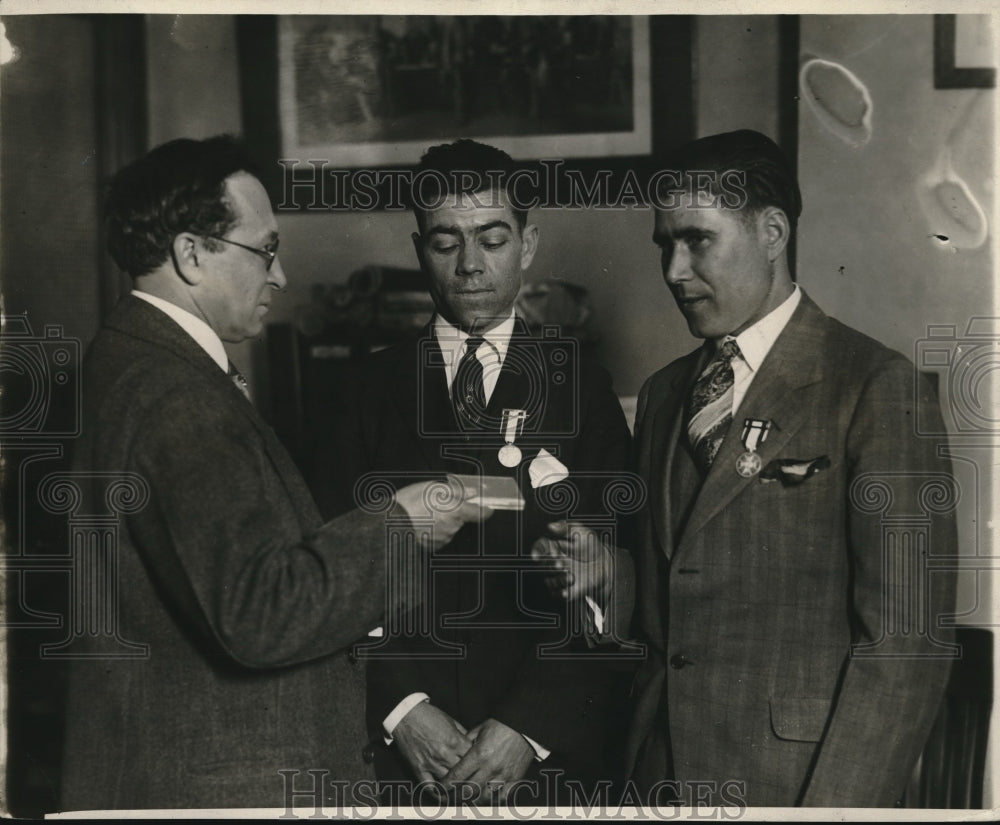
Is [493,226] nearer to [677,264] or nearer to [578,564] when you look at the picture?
[677,264]

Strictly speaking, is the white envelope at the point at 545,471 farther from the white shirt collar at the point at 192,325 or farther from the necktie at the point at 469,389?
the white shirt collar at the point at 192,325

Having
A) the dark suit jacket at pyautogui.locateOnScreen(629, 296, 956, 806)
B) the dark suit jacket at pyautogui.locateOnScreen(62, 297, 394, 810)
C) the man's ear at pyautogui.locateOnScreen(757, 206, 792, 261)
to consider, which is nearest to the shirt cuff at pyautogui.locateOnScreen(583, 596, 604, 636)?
the dark suit jacket at pyautogui.locateOnScreen(629, 296, 956, 806)

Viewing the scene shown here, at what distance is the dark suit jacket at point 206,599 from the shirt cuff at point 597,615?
45cm

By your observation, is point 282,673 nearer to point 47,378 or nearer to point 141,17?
point 47,378

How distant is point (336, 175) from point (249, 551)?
0.93 m

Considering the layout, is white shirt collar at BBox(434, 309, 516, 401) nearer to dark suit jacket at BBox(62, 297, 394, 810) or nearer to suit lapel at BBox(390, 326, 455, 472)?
suit lapel at BBox(390, 326, 455, 472)

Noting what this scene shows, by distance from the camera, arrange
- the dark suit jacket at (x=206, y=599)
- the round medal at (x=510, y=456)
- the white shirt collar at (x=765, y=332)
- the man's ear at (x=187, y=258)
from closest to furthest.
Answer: the dark suit jacket at (x=206, y=599) < the man's ear at (x=187, y=258) < the white shirt collar at (x=765, y=332) < the round medal at (x=510, y=456)

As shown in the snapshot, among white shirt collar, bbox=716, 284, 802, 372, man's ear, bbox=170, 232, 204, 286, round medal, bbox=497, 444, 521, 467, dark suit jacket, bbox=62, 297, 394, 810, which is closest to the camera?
dark suit jacket, bbox=62, 297, 394, 810

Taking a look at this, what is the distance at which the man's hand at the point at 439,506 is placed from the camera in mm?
1989

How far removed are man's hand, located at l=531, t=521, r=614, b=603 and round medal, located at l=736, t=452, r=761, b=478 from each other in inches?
12.6

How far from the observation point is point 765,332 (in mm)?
2053

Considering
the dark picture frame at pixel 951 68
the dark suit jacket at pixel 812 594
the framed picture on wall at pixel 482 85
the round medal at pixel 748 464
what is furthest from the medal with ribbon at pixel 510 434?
the dark picture frame at pixel 951 68

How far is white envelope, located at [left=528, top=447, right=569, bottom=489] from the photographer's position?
7.04 ft

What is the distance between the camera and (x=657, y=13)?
223cm
